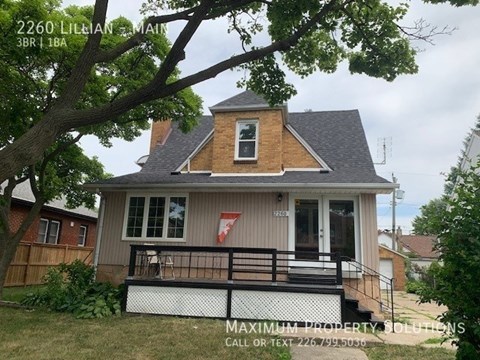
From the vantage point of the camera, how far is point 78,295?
8.55 metres

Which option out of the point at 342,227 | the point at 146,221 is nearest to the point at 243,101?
the point at 146,221

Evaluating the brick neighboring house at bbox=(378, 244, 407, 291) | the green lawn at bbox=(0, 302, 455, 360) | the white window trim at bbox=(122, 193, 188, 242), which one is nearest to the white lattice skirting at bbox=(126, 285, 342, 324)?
the green lawn at bbox=(0, 302, 455, 360)

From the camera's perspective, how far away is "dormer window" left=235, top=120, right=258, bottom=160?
428 inches

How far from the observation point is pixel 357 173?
32.0ft

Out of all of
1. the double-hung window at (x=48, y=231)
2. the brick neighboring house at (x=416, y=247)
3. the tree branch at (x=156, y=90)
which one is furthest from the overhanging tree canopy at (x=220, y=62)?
→ the brick neighboring house at (x=416, y=247)

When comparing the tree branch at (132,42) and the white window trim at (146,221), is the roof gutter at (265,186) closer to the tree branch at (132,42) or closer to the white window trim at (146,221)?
the white window trim at (146,221)

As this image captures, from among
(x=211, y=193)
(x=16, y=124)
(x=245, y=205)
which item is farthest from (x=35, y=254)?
(x=245, y=205)

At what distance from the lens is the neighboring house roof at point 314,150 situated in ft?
31.1

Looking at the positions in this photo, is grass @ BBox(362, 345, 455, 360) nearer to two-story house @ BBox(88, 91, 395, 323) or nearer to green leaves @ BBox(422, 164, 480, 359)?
green leaves @ BBox(422, 164, 480, 359)

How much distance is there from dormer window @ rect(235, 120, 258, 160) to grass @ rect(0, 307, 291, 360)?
5348 millimetres

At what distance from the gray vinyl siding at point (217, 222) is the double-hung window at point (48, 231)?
848 cm

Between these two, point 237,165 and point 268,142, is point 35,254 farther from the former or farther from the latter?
point 268,142

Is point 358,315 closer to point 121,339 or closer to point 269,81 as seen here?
point 121,339

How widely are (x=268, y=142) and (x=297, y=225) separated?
2.75 metres
